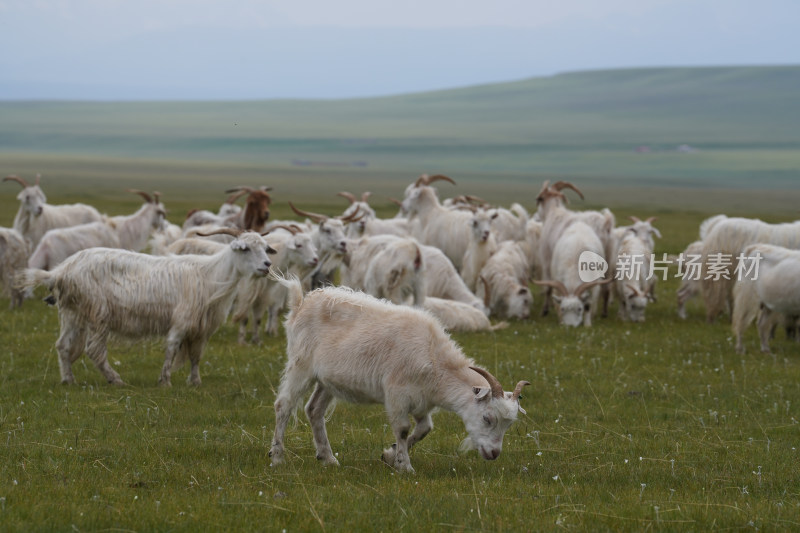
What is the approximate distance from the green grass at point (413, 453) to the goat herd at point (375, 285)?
477mm

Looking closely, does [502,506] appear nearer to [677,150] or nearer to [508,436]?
[508,436]

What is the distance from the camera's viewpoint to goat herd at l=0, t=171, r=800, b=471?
278 inches

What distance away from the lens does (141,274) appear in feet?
34.7

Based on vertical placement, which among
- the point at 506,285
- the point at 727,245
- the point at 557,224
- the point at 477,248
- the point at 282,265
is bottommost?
the point at 506,285

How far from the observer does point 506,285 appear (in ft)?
55.5

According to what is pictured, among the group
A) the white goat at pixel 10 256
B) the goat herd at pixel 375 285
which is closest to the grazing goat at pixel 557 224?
the goat herd at pixel 375 285

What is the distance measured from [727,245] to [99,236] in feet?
34.3

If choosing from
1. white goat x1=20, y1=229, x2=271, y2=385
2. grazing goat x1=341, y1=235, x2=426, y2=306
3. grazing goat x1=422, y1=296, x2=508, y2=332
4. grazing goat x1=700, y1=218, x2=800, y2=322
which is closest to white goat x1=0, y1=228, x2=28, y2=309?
grazing goat x1=341, y1=235, x2=426, y2=306

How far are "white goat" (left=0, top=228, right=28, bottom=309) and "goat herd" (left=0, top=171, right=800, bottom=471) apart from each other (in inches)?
1.2

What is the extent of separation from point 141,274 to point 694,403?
5.80m

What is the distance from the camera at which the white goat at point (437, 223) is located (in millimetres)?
19000

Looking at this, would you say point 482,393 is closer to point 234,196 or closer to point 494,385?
point 494,385

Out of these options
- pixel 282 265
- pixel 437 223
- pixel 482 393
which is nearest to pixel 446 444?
pixel 482 393

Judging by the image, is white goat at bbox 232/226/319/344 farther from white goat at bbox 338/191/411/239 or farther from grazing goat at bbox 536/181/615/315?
grazing goat at bbox 536/181/615/315
